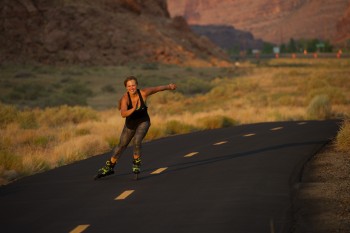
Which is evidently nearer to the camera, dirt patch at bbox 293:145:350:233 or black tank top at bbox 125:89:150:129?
dirt patch at bbox 293:145:350:233

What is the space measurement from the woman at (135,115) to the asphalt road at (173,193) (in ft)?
1.13

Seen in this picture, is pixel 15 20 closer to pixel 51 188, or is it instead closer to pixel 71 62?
pixel 71 62

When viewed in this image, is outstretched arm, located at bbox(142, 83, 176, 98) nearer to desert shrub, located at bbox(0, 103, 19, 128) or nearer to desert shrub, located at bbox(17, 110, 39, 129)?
desert shrub, located at bbox(17, 110, 39, 129)

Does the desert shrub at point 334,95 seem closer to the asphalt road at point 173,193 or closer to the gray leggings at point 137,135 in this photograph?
the asphalt road at point 173,193

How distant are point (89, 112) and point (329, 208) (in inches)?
959

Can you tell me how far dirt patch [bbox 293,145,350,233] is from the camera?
31.7 ft

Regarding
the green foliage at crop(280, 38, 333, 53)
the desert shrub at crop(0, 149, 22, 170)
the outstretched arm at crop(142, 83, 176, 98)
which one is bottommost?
the green foliage at crop(280, 38, 333, 53)

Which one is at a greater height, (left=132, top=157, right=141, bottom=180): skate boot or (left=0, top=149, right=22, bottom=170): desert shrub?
(left=0, top=149, right=22, bottom=170): desert shrub

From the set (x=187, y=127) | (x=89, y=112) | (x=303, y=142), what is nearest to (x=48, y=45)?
(x=89, y=112)

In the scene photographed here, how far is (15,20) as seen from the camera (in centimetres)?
9650

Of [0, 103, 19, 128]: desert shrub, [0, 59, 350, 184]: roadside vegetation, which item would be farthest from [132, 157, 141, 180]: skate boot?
[0, 103, 19, 128]: desert shrub

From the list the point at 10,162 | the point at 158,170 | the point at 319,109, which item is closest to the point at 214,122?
the point at 319,109

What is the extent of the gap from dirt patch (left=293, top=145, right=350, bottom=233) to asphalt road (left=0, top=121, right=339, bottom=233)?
19cm

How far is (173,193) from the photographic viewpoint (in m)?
12.6
